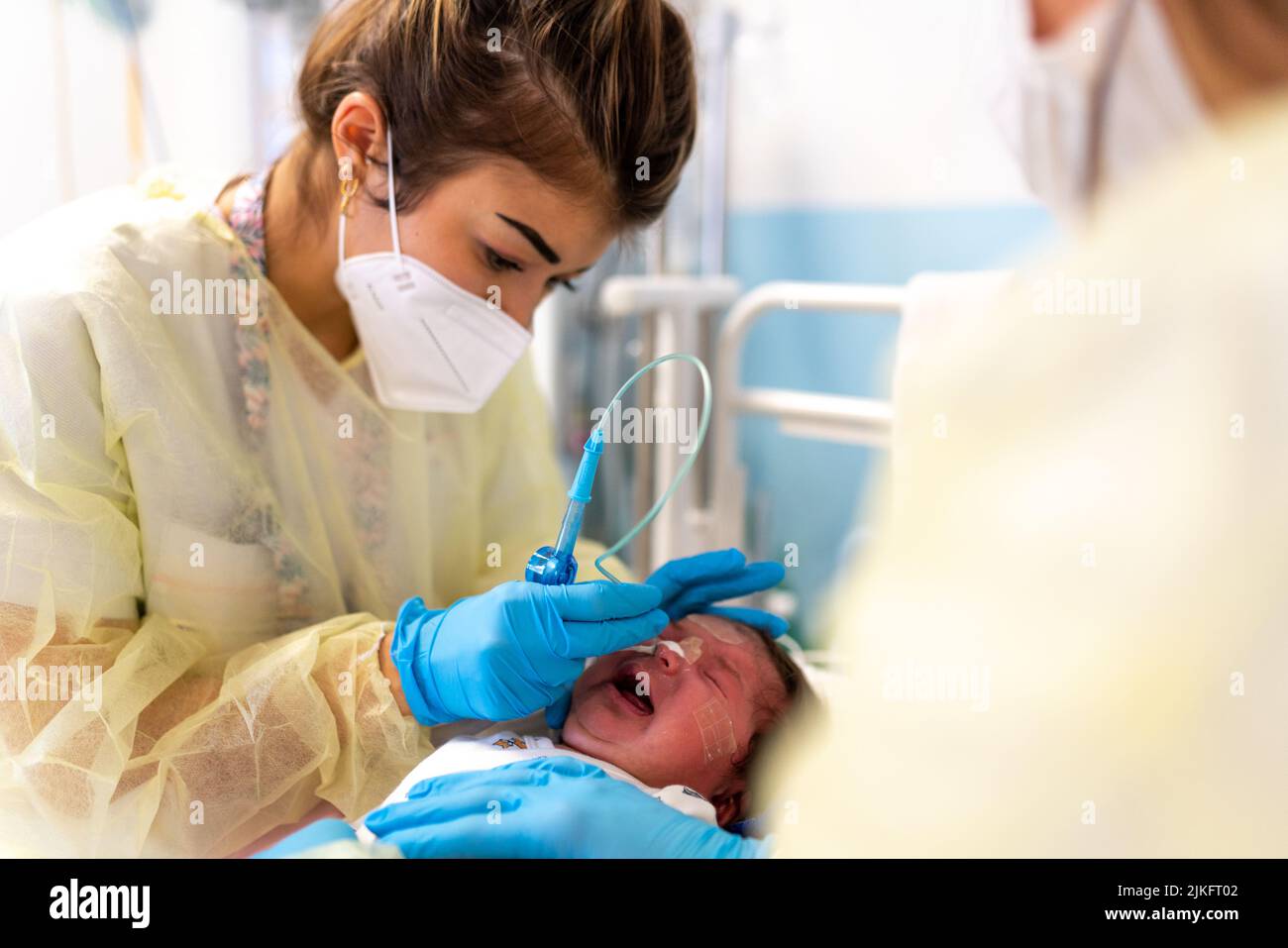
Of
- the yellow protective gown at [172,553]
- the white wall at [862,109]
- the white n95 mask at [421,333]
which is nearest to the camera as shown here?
the yellow protective gown at [172,553]

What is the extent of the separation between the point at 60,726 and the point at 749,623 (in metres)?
0.75

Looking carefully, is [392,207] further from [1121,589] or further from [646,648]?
[1121,589]

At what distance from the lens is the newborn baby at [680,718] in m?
1.15

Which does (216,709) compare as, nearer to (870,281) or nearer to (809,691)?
(809,691)

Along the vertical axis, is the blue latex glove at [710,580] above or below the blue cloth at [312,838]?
above

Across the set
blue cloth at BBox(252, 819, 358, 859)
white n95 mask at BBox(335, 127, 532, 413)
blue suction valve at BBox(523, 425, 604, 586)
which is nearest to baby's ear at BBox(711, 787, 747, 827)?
blue suction valve at BBox(523, 425, 604, 586)

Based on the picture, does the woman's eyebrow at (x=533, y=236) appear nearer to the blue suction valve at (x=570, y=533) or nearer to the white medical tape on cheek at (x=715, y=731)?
the blue suction valve at (x=570, y=533)

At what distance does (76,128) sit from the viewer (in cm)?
181

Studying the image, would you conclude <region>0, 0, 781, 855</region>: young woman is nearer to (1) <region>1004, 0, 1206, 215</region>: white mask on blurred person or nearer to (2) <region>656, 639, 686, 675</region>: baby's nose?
(2) <region>656, 639, 686, 675</region>: baby's nose

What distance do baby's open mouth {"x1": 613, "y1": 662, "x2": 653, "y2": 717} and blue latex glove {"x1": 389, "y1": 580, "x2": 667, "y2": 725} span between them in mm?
87

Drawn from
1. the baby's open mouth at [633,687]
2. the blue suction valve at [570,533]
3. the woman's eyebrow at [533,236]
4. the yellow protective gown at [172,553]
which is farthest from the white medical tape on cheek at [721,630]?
the woman's eyebrow at [533,236]

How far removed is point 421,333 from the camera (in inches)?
50.1

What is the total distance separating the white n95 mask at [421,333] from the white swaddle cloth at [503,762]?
0.44 m

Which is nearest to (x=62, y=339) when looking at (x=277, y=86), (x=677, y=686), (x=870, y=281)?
(x=677, y=686)
